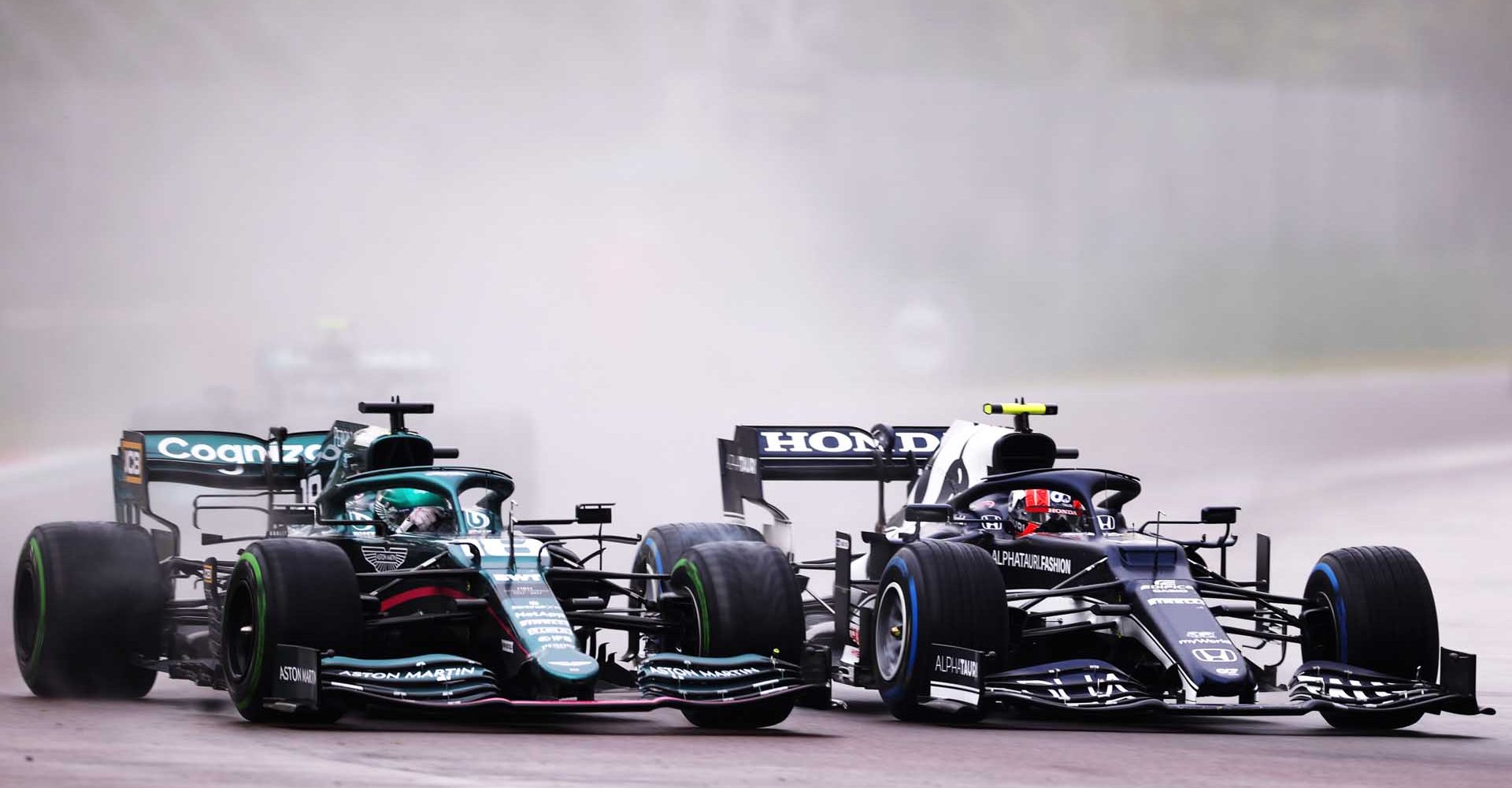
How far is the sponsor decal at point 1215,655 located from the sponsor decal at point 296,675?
5.94m

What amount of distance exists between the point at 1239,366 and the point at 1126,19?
470 inches

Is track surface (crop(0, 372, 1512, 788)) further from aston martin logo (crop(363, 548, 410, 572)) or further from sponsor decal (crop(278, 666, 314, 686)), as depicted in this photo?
aston martin logo (crop(363, 548, 410, 572))

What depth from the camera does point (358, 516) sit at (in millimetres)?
16547

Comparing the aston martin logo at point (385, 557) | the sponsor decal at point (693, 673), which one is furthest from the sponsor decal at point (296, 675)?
the sponsor decal at point (693, 673)

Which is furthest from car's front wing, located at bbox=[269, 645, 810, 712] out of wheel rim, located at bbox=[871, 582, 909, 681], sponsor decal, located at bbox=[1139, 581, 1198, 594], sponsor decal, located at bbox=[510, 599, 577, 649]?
sponsor decal, located at bbox=[1139, 581, 1198, 594]

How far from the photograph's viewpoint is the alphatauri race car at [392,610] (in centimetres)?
1364

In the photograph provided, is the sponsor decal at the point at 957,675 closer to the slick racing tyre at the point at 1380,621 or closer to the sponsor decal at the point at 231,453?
the slick racing tyre at the point at 1380,621

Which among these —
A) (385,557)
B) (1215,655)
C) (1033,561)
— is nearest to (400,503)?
(385,557)

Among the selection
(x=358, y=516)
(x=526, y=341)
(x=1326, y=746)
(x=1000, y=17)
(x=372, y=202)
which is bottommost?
(x=1326, y=746)

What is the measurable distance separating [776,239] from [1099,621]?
126 ft

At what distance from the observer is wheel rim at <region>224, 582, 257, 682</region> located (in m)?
14.1

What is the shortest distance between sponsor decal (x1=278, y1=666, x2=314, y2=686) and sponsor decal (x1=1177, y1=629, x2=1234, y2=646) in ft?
19.4

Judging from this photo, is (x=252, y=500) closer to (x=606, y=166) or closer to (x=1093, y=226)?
(x=606, y=166)

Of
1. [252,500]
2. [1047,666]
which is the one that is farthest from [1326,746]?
[252,500]
